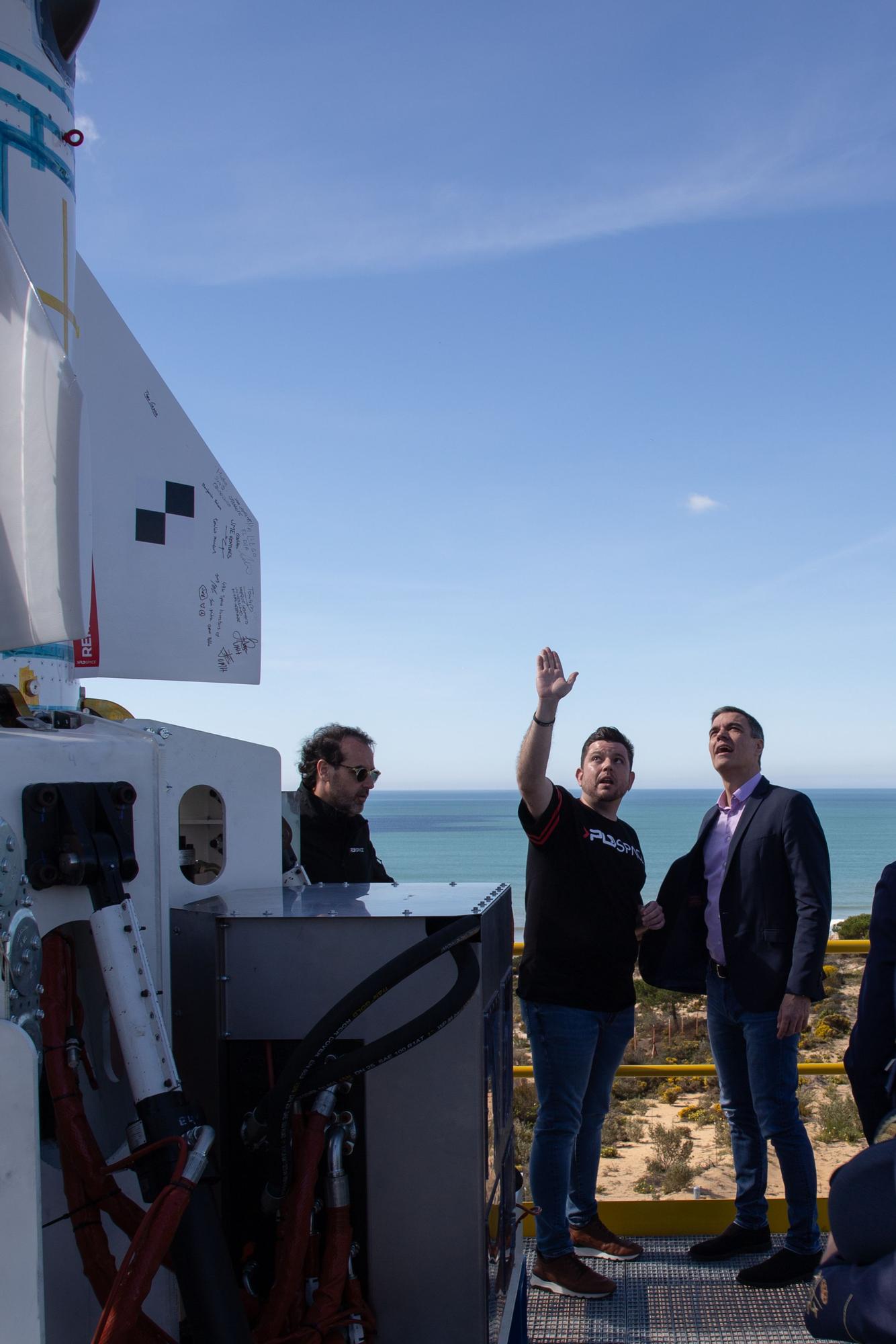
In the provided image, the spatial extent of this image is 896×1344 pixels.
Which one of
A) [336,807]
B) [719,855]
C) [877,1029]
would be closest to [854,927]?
[719,855]

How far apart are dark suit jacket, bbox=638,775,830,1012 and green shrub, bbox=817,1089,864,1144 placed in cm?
400

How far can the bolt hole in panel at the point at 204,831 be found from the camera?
312cm

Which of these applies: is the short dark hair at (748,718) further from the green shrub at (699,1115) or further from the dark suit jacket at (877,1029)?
the green shrub at (699,1115)

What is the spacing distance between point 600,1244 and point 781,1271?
2.26 ft

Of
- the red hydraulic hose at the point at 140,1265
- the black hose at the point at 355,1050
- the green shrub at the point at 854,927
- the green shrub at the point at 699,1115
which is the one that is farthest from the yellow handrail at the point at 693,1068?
the green shrub at the point at 854,927

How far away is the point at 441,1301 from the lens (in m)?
2.60

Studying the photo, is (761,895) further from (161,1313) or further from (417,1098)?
(161,1313)

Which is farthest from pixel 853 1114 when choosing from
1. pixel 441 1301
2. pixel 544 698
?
pixel 441 1301

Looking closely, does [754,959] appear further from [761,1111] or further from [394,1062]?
[394,1062]

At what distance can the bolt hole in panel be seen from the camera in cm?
312

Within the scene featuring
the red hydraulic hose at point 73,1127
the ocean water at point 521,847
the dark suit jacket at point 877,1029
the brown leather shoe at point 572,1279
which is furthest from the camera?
the ocean water at point 521,847

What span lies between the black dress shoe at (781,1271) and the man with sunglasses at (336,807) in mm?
1992

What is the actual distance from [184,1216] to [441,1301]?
83 centimetres

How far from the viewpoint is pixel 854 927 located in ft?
55.1
